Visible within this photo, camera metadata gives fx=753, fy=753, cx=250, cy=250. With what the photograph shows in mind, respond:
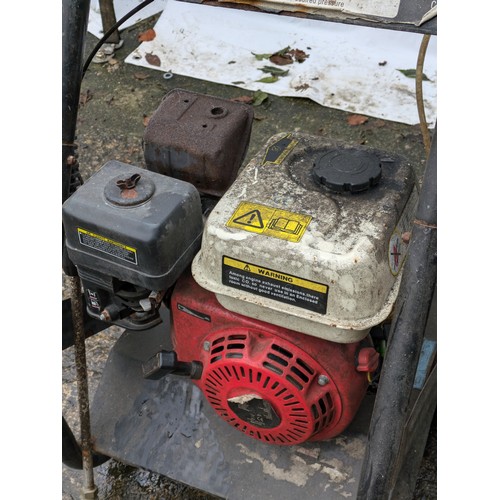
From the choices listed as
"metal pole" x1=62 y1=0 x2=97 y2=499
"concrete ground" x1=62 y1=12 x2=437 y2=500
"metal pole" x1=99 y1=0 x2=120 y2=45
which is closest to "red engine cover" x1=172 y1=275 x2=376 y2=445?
"metal pole" x1=62 y1=0 x2=97 y2=499

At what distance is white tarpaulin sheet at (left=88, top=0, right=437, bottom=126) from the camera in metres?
3.17

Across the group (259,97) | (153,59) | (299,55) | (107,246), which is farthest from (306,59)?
(107,246)

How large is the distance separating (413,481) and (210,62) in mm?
2310

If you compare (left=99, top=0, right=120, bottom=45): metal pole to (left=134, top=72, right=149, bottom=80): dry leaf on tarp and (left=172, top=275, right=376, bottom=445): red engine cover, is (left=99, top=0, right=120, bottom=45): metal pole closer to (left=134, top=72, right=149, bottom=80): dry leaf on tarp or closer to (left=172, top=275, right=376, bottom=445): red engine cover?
(left=134, top=72, right=149, bottom=80): dry leaf on tarp

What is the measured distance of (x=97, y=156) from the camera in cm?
297

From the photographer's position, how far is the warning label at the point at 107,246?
53.3 inches

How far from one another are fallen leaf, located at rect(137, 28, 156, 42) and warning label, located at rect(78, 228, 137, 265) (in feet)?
7.79

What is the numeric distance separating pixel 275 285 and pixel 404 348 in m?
0.27

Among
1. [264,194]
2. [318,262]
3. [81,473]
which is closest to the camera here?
[318,262]

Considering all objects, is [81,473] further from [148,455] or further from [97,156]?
[97,156]

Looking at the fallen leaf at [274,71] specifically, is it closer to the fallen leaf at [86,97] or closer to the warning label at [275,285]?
the fallen leaf at [86,97]

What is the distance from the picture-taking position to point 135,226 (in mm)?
1319

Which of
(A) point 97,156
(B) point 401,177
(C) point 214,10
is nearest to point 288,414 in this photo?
(B) point 401,177

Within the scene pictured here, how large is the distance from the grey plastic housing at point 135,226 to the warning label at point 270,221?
111mm
